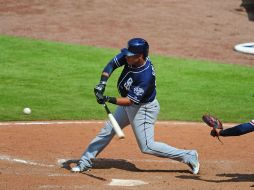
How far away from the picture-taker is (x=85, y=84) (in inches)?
579

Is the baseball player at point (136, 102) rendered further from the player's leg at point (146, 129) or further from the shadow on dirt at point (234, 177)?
the shadow on dirt at point (234, 177)

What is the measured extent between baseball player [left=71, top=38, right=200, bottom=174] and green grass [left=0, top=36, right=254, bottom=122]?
351 cm

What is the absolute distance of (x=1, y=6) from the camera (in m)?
22.1

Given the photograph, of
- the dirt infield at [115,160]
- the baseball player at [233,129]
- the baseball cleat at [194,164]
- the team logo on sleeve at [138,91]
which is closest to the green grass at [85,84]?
the dirt infield at [115,160]

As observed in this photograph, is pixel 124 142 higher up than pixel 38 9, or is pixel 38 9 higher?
pixel 124 142

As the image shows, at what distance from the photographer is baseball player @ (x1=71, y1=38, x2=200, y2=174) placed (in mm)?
7855

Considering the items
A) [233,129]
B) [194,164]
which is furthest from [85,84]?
[233,129]

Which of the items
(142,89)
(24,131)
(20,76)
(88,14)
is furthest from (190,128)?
(88,14)

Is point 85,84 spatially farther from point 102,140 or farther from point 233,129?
point 233,129

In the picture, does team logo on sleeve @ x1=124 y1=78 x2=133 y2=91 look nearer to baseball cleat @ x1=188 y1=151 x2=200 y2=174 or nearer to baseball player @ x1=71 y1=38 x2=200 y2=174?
baseball player @ x1=71 y1=38 x2=200 y2=174

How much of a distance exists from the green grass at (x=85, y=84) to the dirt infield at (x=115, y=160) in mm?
1064

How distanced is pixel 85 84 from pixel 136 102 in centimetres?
692

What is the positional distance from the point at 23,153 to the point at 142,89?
2.22 meters

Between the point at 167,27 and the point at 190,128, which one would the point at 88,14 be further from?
the point at 190,128
